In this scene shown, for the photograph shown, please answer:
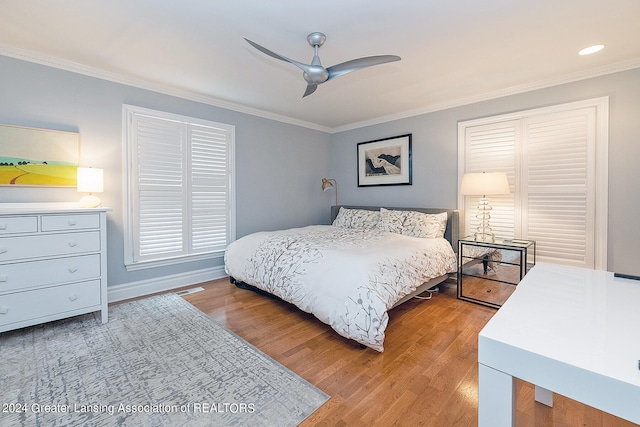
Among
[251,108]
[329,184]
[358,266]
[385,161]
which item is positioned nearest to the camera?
[358,266]

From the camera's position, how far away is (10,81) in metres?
2.46

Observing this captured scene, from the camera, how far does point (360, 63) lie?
2.01 m

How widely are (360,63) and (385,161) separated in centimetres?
250

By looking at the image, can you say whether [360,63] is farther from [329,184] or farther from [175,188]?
[329,184]

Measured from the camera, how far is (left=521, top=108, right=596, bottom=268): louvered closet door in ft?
9.32

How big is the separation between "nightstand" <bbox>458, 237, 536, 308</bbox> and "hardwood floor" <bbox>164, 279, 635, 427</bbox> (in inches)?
11.6

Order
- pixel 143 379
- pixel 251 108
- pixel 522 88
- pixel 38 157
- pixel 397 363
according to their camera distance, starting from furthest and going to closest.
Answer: pixel 251 108 → pixel 522 88 → pixel 38 157 → pixel 397 363 → pixel 143 379

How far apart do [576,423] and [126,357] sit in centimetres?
273

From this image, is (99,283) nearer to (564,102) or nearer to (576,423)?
(576,423)

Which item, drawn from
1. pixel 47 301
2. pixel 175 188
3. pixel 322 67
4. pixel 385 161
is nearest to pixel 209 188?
pixel 175 188

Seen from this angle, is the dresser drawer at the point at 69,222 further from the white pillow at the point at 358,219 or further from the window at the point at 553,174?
the window at the point at 553,174

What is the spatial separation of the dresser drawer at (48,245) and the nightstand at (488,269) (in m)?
3.64

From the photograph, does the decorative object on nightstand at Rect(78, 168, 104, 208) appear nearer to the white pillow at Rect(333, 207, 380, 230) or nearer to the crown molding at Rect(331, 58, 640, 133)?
the white pillow at Rect(333, 207, 380, 230)

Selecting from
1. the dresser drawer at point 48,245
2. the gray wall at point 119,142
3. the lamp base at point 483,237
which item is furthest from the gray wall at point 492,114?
the dresser drawer at point 48,245
